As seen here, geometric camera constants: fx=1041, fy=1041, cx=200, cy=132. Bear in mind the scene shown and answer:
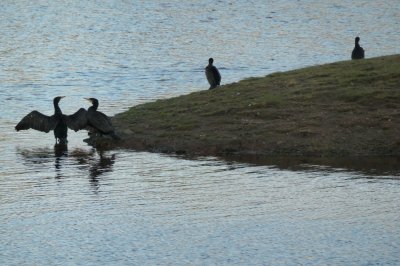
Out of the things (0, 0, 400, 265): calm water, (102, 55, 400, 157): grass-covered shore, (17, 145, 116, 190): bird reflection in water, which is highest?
(102, 55, 400, 157): grass-covered shore

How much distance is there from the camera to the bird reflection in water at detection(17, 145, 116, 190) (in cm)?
1919

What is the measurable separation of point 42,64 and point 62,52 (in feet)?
17.2

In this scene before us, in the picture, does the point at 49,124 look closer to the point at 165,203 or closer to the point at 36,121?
the point at 36,121

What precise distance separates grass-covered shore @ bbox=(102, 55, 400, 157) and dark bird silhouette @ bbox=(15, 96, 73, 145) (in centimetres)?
120

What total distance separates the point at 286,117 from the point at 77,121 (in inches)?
185

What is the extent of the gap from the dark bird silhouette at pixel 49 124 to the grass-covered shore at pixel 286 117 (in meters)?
1.20

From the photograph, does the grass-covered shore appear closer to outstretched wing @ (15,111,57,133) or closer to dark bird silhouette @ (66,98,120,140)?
A: dark bird silhouette @ (66,98,120,140)

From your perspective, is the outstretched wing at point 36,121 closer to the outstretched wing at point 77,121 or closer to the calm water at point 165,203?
the calm water at point 165,203

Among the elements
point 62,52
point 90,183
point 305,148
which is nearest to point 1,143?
point 90,183

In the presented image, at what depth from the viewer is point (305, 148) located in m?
20.4

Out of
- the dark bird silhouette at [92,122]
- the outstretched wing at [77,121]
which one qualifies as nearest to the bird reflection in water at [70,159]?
the dark bird silhouette at [92,122]

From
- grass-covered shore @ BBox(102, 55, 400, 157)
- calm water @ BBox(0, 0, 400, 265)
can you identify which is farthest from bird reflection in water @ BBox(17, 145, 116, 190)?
grass-covered shore @ BBox(102, 55, 400, 157)

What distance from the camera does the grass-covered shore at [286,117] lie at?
809 inches

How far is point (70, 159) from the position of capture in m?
20.7
